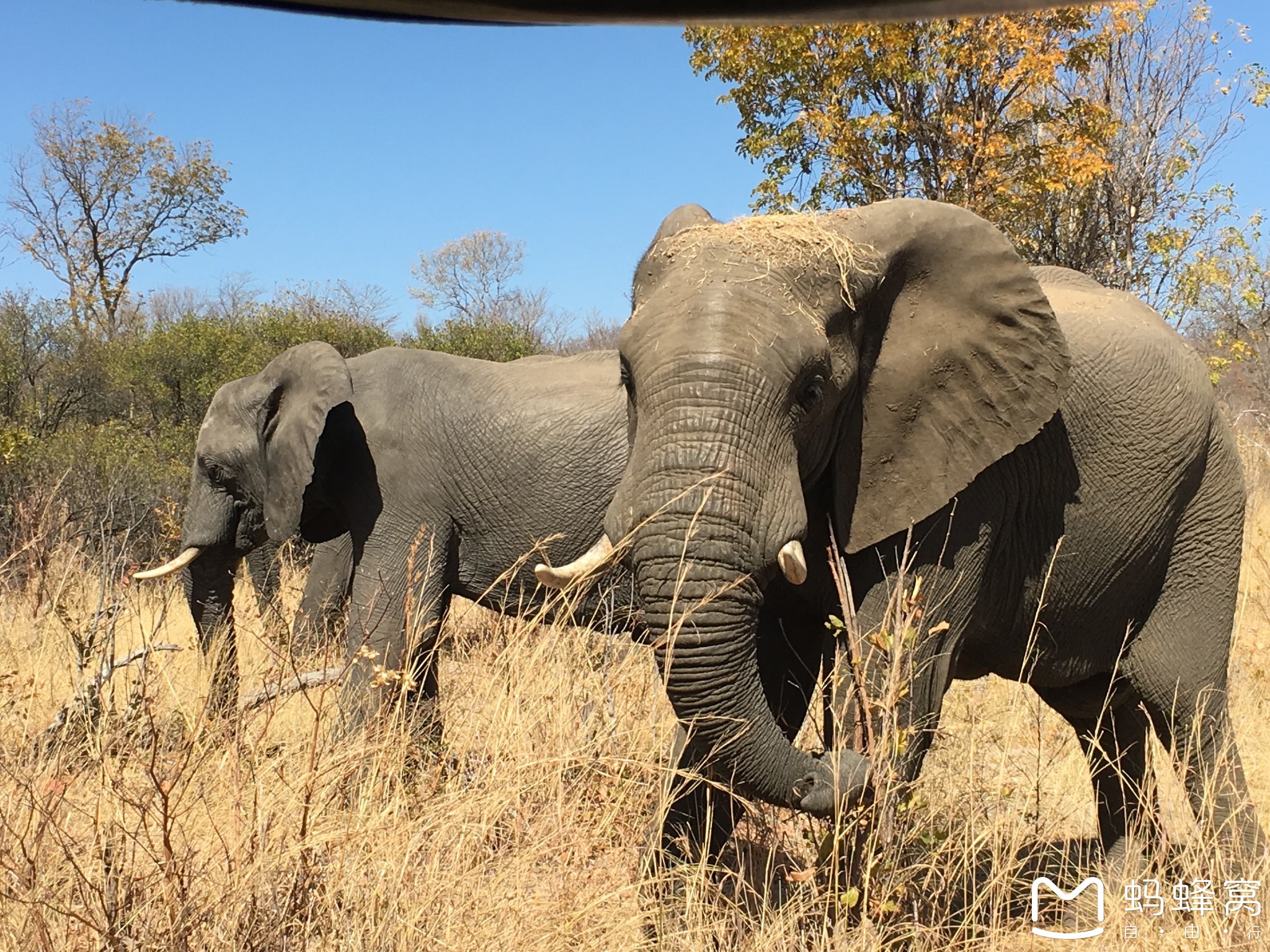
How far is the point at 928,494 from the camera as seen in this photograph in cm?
345

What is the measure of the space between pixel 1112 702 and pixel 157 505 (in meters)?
9.25

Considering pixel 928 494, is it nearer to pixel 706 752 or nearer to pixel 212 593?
pixel 706 752

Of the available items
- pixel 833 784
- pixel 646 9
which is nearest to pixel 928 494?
pixel 833 784

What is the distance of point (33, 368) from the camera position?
1378 cm

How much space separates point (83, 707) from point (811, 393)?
2.43m

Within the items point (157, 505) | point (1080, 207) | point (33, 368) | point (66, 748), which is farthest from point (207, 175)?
point (66, 748)

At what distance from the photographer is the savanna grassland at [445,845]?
270 cm

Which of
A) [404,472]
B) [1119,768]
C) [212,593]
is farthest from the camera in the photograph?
[212,593]

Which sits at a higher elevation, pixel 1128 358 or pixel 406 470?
pixel 1128 358

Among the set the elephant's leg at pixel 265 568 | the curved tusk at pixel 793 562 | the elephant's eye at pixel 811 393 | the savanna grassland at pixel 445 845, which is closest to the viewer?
the savanna grassland at pixel 445 845

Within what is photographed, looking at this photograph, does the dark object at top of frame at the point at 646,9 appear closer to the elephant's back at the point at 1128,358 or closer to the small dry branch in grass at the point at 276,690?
the small dry branch in grass at the point at 276,690

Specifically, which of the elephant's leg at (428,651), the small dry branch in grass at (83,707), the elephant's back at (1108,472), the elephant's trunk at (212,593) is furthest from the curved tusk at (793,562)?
the elephant's trunk at (212,593)

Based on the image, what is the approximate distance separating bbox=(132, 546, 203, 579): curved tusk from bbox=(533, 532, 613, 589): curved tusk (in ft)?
12.7

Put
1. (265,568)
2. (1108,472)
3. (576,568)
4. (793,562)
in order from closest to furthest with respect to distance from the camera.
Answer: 1. (793,562)
2. (576,568)
3. (1108,472)
4. (265,568)
